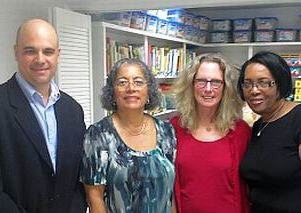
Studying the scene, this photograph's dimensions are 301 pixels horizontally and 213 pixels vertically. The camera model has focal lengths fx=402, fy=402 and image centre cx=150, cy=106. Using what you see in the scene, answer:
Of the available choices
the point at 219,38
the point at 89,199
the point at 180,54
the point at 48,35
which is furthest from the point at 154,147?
the point at 219,38

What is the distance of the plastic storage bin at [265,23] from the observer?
5203 millimetres

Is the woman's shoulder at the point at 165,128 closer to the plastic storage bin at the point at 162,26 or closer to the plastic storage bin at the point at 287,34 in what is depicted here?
the plastic storage bin at the point at 162,26

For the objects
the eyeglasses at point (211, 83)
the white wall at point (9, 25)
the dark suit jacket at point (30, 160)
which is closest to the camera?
the dark suit jacket at point (30, 160)

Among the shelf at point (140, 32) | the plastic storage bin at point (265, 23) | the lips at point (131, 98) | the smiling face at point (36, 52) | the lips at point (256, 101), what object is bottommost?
the lips at point (256, 101)

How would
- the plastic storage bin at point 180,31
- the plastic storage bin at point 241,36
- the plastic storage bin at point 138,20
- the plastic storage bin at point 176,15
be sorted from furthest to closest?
the plastic storage bin at point 241,36 < the plastic storage bin at point 180,31 < the plastic storage bin at point 176,15 < the plastic storage bin at point 138,20

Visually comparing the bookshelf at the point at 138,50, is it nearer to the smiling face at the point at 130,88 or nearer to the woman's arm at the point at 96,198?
the smiling face at the point at 130,88

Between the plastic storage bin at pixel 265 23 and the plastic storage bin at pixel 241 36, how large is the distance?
0.14 m

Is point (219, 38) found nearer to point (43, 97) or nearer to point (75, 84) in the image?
point (75, 84)

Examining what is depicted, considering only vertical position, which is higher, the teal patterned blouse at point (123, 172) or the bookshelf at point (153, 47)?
the bookshelf at point (153, 47)

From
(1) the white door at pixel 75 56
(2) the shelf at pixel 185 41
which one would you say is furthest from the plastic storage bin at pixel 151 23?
(1) the white door at pixel 75 56

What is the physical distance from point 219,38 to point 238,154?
3736mm

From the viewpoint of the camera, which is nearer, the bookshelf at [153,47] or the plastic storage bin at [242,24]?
the bookshelf at [153,47]

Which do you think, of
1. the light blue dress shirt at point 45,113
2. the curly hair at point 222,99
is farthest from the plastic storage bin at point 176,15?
the light blue dress shirt at point 45,113

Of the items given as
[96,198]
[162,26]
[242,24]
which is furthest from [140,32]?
[242,24]
